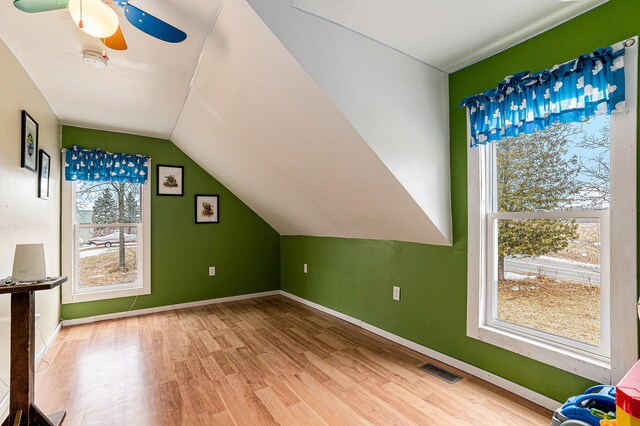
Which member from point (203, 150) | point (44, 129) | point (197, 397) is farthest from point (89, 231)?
point (197, 397)

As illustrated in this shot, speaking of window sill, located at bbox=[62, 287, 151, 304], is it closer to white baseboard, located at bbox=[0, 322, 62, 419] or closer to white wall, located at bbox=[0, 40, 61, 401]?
white baseboard, located at bbox=[0, 322, 62, 419]

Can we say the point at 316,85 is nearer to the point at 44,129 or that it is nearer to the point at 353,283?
the point at 353,283

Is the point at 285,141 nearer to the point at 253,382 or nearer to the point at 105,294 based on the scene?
the point at 253,382

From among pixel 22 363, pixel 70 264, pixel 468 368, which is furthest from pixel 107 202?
pixel 468 368

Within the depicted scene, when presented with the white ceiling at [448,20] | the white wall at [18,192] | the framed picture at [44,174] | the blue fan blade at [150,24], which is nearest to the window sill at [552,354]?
the white ceiling at [448,20]

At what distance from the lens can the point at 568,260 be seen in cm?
190

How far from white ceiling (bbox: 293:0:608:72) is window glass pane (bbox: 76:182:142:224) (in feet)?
10.5

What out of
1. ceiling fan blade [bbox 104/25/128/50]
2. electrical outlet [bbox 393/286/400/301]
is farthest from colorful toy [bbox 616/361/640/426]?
ceiling fan blade [bbox 104/25/128/50]

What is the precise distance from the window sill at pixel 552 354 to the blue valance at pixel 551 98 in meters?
1.29

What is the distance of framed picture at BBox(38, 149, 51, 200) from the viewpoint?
2672mm

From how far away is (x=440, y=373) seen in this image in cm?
234

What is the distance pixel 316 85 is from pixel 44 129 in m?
2.62

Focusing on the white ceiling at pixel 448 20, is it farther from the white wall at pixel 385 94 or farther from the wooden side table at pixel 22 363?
the wooden side table at pixel 22 363

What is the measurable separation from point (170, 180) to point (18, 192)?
1.92 meters
